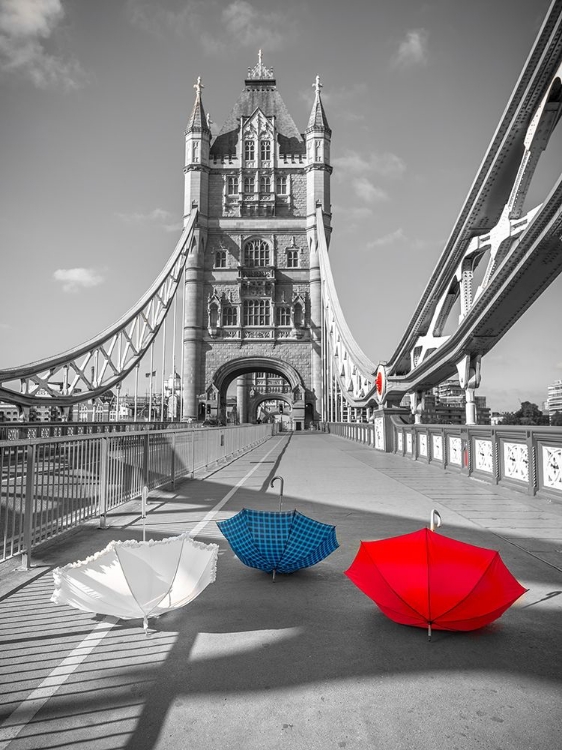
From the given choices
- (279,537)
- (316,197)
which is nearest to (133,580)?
(279,537)

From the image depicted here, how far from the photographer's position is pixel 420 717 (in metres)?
2.40

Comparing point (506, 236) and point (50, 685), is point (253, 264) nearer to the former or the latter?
point (506, 236)

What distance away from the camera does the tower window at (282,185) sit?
49.8 m

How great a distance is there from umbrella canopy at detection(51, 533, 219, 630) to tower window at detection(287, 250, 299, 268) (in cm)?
4650

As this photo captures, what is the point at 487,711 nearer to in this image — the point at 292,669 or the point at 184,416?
the point at 292,669

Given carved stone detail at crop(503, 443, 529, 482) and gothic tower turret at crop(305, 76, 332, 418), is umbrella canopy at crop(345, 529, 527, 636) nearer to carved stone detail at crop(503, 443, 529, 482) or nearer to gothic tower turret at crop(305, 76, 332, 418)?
carved stone detail at crop(503, 443, 529, 482)

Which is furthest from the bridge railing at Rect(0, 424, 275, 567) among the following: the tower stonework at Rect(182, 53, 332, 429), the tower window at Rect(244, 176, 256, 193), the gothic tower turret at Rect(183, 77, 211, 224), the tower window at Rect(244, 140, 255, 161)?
the tower window at Rect(244, 140, 255, 161)

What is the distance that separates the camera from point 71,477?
5992 millimetres

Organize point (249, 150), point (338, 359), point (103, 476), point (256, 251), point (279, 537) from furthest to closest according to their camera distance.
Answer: point (249, 150) → point (256, 251) → point (338, 359) → point (103, 476) → point (279, 537)

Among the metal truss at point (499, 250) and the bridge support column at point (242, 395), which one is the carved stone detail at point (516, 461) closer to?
the metal truss at point (499, 250)

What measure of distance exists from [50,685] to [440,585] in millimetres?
1966

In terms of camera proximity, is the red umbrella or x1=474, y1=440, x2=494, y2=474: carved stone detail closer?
the red umbrella

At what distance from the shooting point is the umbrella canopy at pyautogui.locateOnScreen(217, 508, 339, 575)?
14.1 feet

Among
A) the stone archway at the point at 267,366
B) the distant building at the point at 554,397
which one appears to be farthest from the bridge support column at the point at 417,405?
the distant building at the point at 554,397
